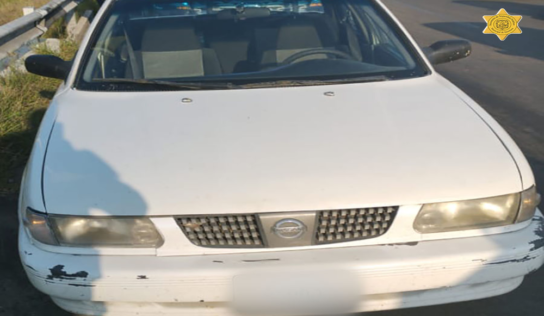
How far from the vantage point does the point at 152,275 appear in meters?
2.54

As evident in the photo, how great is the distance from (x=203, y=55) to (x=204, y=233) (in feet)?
5.38

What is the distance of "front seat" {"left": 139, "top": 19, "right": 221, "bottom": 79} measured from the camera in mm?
3869

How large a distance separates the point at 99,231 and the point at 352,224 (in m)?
0.95

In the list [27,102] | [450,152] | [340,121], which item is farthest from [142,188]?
[27,102]

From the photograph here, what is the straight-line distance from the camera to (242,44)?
4.10m

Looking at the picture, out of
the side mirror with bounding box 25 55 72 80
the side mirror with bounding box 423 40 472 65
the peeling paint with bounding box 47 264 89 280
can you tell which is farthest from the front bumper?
the side mirror with bounding box 423 40 472 65

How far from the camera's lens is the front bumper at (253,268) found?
2551 mm

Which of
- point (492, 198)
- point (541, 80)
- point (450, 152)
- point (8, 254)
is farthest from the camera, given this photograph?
point (541, 80)

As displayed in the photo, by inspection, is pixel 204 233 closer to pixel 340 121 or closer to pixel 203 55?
pixel 340 121

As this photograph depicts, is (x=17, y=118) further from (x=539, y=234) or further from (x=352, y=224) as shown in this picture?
(x=539, y=234)

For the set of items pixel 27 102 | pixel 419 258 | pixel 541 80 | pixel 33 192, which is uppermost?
pixel 33 192

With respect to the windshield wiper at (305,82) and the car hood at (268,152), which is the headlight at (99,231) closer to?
the car hood at (268,152)

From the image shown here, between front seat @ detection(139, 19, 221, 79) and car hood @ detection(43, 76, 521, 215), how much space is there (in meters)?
0.36

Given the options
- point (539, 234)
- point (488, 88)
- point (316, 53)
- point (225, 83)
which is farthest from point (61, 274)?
point (488, 88)
